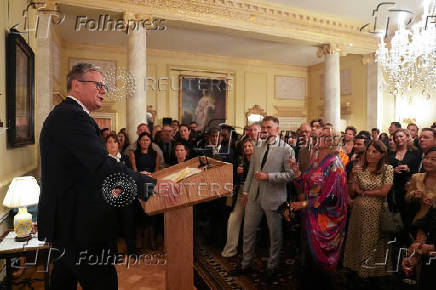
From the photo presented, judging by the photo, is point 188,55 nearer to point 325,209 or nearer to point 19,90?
point 19,90

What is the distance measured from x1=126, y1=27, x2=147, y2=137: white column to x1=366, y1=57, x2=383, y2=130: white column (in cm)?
778

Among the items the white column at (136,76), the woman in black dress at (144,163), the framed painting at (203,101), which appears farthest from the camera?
the framed painting at (203,101)

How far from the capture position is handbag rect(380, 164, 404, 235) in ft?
9.93

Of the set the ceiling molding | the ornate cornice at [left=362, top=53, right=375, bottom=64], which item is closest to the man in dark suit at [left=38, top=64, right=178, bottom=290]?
the ceiling molding

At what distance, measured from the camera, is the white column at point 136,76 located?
6879mm

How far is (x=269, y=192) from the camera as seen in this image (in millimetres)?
3404

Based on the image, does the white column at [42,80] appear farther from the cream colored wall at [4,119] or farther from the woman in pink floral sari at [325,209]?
the woman in pink floral sari at [325,209]

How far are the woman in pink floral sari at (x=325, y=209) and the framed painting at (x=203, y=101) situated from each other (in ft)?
28.8

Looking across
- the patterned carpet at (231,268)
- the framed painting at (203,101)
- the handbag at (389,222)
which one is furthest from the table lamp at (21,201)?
the framed painting at (203,101)

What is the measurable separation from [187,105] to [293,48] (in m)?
4.37

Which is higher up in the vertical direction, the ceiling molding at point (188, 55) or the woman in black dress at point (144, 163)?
the ceiling molding at point (188, 55)

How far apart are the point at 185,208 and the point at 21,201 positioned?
1793 mm

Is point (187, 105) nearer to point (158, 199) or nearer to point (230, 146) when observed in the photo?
point (230, 146)

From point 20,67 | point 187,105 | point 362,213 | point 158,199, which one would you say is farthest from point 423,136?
point 187,105
